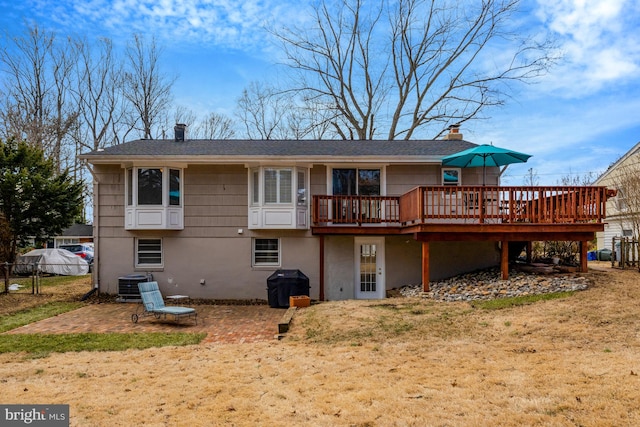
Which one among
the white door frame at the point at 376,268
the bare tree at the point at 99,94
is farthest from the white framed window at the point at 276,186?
the bare tree at the point at 99,94

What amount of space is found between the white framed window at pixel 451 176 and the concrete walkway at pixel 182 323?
6382 millimetres

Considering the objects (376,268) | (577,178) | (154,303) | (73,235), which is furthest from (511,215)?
(73,235)

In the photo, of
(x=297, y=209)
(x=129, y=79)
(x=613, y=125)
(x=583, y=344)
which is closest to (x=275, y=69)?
(x=129, y=79)

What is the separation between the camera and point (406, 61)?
2541 cm

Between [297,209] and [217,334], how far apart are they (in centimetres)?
520

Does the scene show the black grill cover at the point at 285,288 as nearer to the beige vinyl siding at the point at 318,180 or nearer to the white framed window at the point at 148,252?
the beige vinyl siding at the point at 318,180

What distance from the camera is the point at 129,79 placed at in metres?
29.0

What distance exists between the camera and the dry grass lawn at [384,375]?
4.01 meters

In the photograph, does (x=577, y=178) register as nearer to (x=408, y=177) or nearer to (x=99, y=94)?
(x=408, y=177)

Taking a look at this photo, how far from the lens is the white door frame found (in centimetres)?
1318

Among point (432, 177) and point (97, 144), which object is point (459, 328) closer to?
point (432, 177)

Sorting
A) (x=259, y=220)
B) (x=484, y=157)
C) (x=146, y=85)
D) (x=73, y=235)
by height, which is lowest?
(x=73, y=235)

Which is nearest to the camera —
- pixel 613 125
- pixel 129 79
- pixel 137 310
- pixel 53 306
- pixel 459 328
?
pixel 459 328
